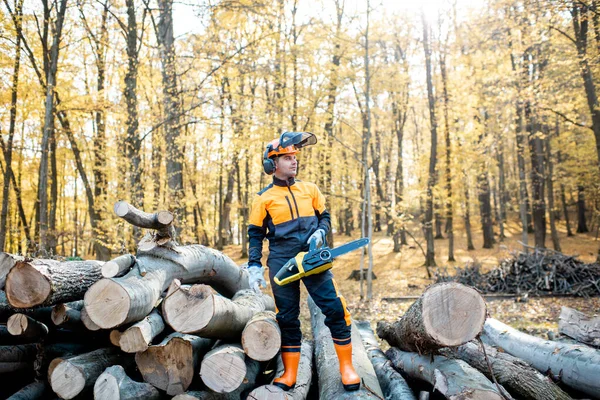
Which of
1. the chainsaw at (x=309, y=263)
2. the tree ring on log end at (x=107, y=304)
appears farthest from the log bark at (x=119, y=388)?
the chainsaw at (x=309, y=263)

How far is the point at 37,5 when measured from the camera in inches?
A: 420

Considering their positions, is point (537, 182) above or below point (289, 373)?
above

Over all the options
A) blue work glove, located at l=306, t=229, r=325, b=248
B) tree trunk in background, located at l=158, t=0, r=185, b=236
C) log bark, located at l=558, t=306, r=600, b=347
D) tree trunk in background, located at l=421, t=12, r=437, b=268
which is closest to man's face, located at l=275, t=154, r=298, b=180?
blue work glove, located at l=306, t=229, r=325, b=248

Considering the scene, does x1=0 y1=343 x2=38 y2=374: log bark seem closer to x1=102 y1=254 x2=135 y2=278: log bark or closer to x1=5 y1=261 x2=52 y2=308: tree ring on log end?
x1=5 y1=261 x2=52 y2=308: tree ring on log end

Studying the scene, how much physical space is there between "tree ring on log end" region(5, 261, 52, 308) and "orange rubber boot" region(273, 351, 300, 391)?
1782mm

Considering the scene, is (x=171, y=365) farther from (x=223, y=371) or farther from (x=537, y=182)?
(x=537, y=182)

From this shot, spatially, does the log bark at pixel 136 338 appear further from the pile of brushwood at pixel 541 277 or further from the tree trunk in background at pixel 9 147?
the tree trunk in background at pixel 9 147

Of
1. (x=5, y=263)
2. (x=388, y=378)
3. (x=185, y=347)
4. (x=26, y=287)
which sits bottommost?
(x=388, y=378)

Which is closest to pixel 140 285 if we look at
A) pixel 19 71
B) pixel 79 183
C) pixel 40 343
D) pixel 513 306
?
pixel 40 343

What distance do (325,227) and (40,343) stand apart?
254 centimetres

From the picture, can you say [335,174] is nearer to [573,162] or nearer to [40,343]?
[573,162]

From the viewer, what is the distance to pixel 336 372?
3.13 metres

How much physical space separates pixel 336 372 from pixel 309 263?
3.11ft

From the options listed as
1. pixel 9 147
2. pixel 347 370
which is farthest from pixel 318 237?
pixel 9 147
